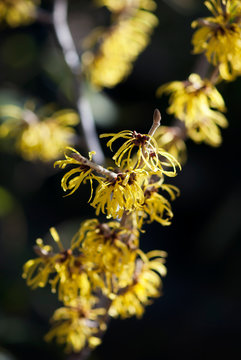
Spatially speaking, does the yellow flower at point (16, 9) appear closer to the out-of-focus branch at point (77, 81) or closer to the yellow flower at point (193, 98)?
the out-of-focus branch at point (77, 81)

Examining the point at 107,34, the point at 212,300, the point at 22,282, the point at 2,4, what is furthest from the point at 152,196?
the point at 212,300

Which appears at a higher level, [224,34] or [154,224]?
[154,224]

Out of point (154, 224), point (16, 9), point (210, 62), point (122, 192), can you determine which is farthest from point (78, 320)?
point (154, 224)

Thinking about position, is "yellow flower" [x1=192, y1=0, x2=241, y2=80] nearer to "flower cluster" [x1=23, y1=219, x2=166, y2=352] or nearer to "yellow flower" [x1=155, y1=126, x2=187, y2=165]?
"yellow flower" [x1=155, y1=126, x2=187, y2=165]

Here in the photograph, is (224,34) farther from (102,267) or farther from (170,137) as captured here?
(102,267)

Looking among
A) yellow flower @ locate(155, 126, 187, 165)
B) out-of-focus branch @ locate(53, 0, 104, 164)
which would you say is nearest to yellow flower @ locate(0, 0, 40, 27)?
out-of-focus branch @ locate(53, 0, 104, 164)
